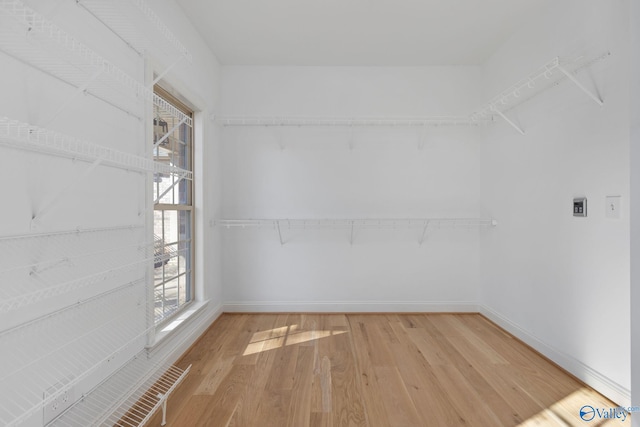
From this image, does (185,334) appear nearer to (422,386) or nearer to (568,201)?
(422,386)

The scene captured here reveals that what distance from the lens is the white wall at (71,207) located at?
1040mm

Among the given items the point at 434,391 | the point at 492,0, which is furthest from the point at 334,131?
the point at 434,391

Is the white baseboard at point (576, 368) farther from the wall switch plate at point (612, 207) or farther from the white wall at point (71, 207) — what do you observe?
the white wall at point (71, 207)

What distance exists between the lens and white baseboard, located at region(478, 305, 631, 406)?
163 centimetres

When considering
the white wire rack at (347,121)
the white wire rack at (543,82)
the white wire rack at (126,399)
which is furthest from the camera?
the white wire rack at (347,121)

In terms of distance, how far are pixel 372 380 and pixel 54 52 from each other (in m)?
2.19

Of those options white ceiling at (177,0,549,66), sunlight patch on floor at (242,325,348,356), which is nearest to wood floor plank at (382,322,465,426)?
sunlight patch on floor at (242,325,348,356)

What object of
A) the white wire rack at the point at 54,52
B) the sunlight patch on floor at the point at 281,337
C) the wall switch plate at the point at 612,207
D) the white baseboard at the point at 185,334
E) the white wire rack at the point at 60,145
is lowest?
the sunlight patch on floor at the point at 281,337

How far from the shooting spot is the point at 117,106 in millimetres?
1534

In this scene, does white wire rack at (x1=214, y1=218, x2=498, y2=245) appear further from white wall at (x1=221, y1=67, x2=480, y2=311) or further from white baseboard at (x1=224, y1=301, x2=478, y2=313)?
white baseboard at (x1=224, y1=301, x2=478, y2=313)

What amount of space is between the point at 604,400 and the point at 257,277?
257 cm

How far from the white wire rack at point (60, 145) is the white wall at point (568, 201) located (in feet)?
7.75

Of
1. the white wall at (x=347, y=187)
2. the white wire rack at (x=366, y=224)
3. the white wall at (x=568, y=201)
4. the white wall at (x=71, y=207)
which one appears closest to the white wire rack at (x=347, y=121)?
the white wall at (x=347, y=187)

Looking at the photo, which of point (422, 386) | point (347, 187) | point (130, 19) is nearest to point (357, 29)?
point (347, 187)
